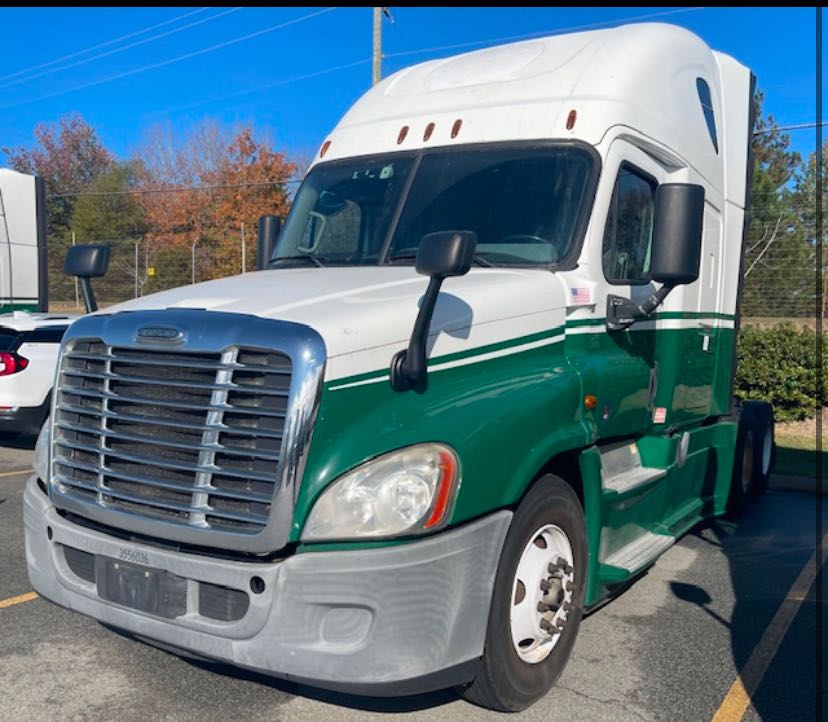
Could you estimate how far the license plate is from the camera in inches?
131

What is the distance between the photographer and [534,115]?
4.93 metres

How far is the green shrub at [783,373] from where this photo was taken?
Answer: 12148mm

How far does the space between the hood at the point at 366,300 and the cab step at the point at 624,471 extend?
998mm

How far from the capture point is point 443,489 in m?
3.17

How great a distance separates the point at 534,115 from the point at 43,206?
43.5 ft

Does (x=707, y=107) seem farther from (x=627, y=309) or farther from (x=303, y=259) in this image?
(x=303, y=259)

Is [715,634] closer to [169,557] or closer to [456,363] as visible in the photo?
[456,363]

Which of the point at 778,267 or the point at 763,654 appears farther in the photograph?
the point at 778,267

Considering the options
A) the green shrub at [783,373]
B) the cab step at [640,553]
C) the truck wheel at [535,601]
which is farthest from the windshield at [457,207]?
the green shrub at [783,373]

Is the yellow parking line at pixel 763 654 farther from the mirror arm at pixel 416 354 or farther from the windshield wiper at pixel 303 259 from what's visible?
the windshield wiper at pixel 303 259

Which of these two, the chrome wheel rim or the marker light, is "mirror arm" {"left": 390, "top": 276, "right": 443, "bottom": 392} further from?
the marker light

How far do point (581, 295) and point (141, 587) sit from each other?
8.13 ft

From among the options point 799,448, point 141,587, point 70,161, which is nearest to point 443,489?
point 141,587

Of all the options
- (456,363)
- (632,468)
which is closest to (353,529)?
(456,363)
